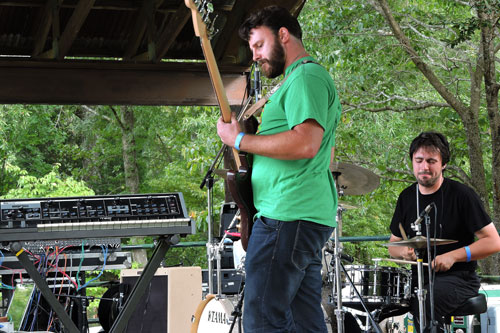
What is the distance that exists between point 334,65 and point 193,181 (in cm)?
778

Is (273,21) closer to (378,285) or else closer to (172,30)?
(378,285)

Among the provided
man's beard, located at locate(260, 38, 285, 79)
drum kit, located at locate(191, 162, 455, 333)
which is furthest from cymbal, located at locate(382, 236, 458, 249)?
man's beard, located at locate(260, 38, 285, 79)

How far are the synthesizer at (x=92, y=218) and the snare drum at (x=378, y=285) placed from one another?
1548mm

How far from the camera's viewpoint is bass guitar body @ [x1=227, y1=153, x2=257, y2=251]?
261 centimetres

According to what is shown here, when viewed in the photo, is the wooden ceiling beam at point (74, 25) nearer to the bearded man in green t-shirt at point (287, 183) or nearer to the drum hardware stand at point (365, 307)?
the drum hardware stand at point (365, 307)

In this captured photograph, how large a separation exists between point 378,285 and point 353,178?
758 mm

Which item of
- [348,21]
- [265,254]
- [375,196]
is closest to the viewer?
[265,254]

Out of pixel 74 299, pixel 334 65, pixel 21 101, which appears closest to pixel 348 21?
pixel 334 65

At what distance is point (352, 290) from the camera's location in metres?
4.73

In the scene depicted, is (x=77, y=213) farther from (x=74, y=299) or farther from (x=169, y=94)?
(x=169, y=94)

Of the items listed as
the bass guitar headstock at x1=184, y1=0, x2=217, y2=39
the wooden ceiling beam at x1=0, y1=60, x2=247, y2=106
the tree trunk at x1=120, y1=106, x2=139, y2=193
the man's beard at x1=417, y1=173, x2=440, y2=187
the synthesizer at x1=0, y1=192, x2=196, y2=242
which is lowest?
the synthesizer at x1=0, y1=192, x2=196, y2=242

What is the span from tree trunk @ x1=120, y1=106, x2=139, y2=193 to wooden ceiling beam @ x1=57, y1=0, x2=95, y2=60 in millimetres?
11368

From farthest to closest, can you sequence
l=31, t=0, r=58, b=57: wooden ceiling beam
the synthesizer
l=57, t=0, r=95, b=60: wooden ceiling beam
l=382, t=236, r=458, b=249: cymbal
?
l=31, t=0, r=58, b=57: wooden ceiling beam < l=57, t=0, r=95, b=60: wooden ceiling beam < l=382, t=236, r=458, b=249: cymbal < the synthesizer

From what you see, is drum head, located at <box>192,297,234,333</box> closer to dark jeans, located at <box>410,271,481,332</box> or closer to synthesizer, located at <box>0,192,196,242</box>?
synthesizer, located at <box>0,192,196,242</box>
